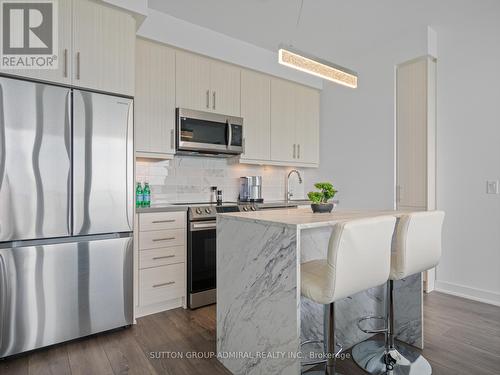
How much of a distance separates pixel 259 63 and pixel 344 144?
1537 mm

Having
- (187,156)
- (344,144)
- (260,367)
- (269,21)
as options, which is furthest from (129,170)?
(344,144)

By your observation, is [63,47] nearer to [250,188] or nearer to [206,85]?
[206,85]

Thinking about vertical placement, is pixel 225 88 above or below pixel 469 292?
above

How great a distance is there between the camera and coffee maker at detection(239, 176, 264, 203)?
3.90m

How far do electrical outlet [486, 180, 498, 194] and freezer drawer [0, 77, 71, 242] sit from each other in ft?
12.0

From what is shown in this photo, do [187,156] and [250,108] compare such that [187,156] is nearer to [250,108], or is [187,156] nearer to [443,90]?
[250,108]

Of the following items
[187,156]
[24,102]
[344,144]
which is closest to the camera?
[24,102]

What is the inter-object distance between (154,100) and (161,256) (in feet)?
4.88

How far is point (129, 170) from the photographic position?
8.04ft

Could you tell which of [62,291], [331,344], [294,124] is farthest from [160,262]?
[294,124]

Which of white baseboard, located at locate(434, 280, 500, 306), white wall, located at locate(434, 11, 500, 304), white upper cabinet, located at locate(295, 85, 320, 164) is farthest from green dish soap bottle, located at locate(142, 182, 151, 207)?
white baseboard, located at locate(434, 280, 500, 306)

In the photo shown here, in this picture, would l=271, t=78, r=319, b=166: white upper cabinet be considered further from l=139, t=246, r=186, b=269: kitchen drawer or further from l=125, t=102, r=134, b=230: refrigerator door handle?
l=125, t=102, r=134, b=230: refrigerator door handle

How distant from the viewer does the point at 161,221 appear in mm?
2752

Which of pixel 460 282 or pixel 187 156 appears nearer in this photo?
pixel 460 282
